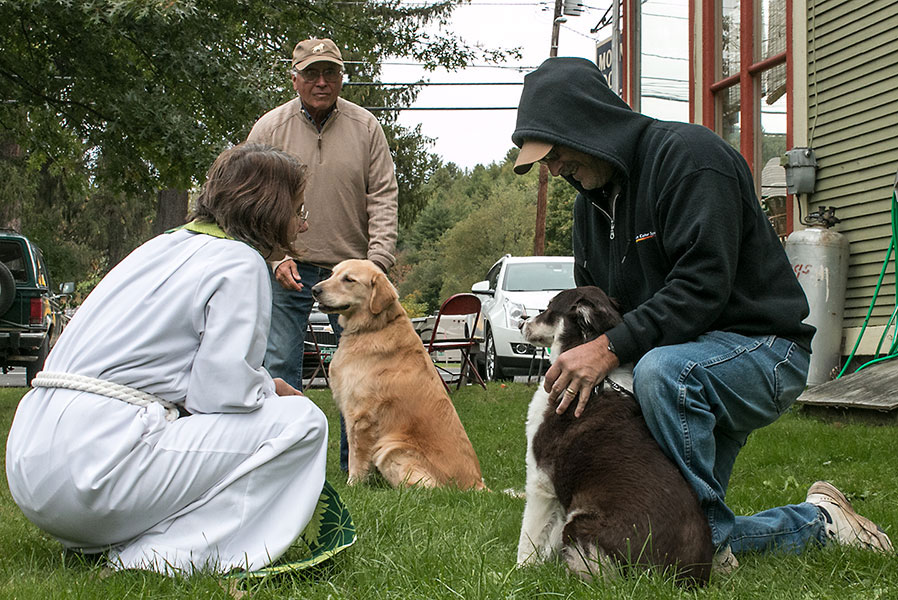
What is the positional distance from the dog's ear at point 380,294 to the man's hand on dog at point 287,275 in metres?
0.63

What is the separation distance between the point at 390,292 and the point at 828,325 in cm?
502

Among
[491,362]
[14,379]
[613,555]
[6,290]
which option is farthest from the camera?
[14,379]

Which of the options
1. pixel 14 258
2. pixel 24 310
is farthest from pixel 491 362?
pixel 14 258

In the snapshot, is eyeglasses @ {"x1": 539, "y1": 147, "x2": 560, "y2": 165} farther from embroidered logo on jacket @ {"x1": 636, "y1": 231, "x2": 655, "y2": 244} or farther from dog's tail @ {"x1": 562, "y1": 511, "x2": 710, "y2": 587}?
dog's tail @ {"x1": 562, "y1": 511, "x2": 710, "y2": 587}

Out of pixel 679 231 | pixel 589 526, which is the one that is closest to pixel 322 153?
pixel 679 231

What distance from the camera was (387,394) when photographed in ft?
18.0

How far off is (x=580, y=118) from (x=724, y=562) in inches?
65.6

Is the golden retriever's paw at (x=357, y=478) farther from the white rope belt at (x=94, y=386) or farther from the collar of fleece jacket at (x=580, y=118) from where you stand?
the collar of fleece jacket at (x=580, y=118)

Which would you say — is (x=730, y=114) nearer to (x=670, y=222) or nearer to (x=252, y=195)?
(x=670, y=222)

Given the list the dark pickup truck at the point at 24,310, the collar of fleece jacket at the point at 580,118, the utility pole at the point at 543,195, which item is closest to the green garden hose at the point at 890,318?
the collar of fleece jacket at the point at 580,118

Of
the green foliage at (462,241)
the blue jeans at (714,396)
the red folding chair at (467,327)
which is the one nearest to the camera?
the blue jeans at (714,396)

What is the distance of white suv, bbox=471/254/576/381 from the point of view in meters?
13.6

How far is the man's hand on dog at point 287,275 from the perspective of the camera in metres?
5.18

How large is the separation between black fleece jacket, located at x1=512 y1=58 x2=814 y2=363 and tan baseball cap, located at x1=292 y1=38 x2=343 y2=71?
8.00 feet
